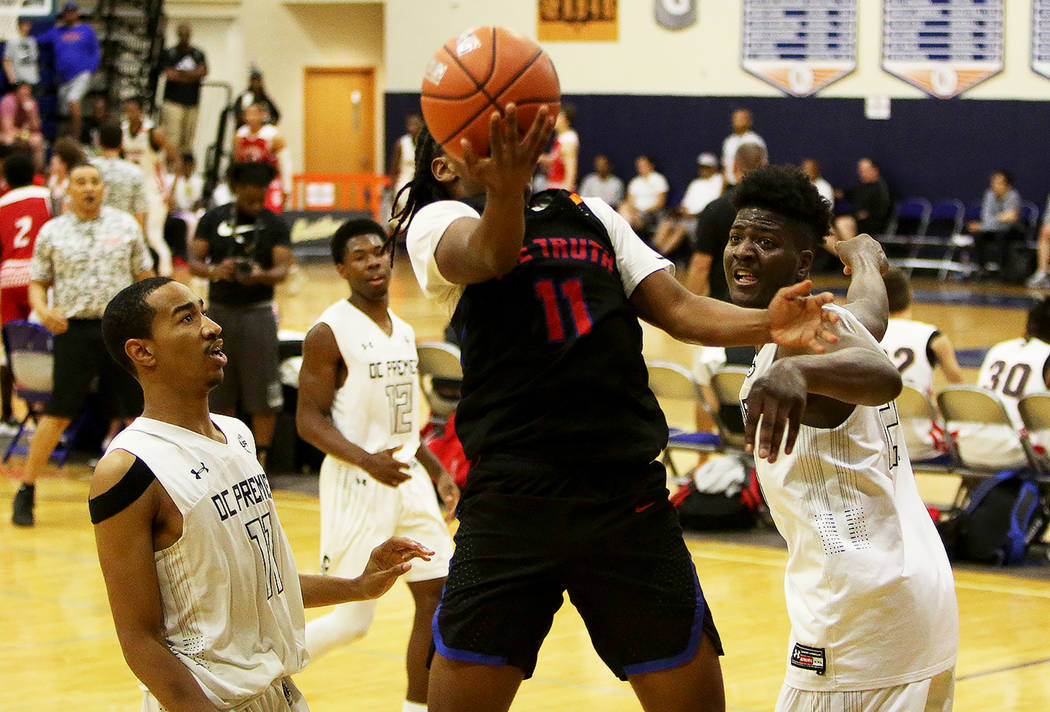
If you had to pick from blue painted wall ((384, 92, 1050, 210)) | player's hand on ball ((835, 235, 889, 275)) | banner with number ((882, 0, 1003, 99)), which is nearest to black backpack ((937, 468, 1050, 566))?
player's hand on ball ((835, 235, 889, 275))

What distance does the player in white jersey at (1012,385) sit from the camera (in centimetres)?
770

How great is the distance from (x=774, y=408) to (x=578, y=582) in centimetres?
82

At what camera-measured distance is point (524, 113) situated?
2908 millimetres

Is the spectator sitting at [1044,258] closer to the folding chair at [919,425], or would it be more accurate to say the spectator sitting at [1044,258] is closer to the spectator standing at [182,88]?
the folding chair at [919,425]

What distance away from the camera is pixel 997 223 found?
19953mm

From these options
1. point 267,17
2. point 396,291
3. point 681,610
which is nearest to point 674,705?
point 681,610

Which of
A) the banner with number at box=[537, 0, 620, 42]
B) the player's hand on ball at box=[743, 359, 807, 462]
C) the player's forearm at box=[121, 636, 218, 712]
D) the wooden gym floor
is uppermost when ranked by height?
the banner with number at box=[537, 0, 620, 42]

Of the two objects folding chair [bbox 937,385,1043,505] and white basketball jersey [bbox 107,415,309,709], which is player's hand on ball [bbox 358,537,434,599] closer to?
white basketball jersey [bbox 107,415,309,709]

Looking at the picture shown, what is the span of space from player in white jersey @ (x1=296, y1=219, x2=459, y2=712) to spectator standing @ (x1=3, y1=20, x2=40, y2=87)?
51.9ft

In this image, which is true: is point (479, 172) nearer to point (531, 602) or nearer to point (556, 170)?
point (531, 602)

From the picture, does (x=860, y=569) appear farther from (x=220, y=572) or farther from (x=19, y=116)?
(x=19, y=116)

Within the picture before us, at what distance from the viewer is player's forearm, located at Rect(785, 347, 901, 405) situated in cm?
276

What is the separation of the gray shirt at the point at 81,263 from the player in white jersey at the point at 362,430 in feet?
11.9

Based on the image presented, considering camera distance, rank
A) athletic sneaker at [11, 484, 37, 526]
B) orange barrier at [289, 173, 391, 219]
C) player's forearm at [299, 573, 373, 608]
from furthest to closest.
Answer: orange barrier at [289, 173, 391, 219] → athletic sneaker at [11, 484, 37, 526] → player's forearm at [299, 573, 373, 608]
